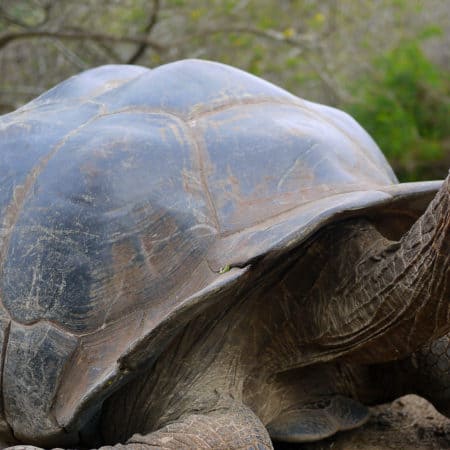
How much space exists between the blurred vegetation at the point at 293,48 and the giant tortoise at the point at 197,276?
456 cm

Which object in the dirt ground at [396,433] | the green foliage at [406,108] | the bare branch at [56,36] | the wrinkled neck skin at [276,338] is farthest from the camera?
the green foliage at [406,108]

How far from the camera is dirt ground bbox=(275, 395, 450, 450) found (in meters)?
2.54

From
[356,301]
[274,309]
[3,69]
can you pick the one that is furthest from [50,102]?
[3,69]

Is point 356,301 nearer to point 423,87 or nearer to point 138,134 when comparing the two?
point 138,134

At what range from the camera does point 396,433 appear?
2691mm

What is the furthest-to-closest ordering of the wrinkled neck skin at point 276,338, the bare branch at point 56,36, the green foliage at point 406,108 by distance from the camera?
the green foliage at point 406,108
the bare branch at point 56,36
the wrinkled neck skin at point 276,338

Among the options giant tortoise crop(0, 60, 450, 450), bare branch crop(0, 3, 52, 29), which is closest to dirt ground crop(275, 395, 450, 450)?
giant tortoise crop(0, 60, 450, 450)

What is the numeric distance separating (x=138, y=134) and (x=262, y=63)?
693 cm

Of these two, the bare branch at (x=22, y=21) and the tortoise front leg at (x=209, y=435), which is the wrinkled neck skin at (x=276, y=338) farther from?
the bare branch at (x=22, y=21)

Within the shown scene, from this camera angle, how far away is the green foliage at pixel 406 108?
1053cm

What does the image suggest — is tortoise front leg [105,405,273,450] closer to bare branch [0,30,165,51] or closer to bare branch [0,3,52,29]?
bare branch [0,30,165,51]

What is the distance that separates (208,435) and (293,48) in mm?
8106

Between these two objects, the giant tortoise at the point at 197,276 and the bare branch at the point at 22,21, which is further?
the bare branch at the point at 22,21

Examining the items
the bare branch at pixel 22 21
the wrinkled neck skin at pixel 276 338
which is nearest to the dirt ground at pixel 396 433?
the wrinkled neck skin at pixel 276 338
